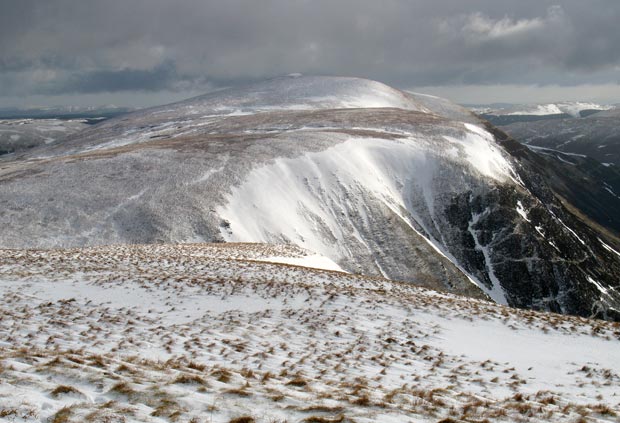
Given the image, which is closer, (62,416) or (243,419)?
(62,416)

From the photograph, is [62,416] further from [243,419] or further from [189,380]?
[243,419]

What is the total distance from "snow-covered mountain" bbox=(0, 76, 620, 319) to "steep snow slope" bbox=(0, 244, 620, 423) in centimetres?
3025

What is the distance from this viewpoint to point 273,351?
40.5 feet

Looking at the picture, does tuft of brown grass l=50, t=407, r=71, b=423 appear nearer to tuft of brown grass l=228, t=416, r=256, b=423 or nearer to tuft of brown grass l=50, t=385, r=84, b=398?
tuft of brown grass l=50, t=385, r=84, b=398

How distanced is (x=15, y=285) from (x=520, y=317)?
21.0 meters

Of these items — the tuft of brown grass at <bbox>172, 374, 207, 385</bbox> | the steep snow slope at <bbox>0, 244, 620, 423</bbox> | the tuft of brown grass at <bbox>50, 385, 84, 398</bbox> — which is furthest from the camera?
the tuft of brown grass at <bbox>172, 374, 207, 385</bbox>

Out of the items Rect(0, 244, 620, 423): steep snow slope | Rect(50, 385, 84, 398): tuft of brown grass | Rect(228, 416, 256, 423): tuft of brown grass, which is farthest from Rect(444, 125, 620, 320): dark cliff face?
Rect(50, 385, 84, 398): tuft of brown grass

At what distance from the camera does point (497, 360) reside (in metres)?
12.9

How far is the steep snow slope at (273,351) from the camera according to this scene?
7254 mm

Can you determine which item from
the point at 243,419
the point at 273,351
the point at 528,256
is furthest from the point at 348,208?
the point at 243,419

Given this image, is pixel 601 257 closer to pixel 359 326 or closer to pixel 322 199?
pixel 322 199

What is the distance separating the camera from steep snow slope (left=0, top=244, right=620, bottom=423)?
23.8 ft

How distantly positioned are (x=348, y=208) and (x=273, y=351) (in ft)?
184

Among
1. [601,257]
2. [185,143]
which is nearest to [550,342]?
[185,143]
